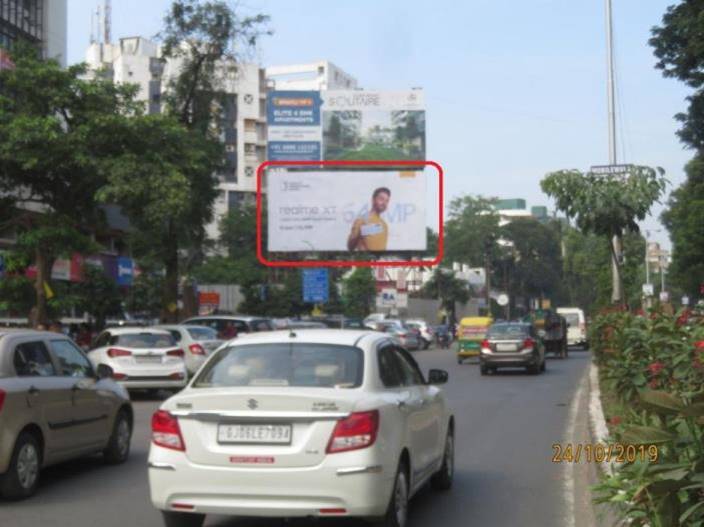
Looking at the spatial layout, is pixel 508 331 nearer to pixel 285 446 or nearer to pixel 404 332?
pixel 404 332

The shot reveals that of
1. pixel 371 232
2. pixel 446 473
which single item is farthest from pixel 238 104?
pixel 446 473

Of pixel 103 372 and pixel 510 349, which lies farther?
pixel 510 349

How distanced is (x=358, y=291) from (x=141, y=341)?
46.7 metres

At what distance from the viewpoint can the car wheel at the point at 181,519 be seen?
749 cm

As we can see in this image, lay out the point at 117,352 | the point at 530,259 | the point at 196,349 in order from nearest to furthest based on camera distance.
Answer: the point at 117,352 → the point at 196,349 → the point at 530,259

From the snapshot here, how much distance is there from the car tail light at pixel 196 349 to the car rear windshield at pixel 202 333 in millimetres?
561

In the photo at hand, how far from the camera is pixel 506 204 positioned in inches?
7116

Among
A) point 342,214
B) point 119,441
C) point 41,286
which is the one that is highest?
point 342,214

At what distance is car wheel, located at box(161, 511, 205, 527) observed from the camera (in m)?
7.49

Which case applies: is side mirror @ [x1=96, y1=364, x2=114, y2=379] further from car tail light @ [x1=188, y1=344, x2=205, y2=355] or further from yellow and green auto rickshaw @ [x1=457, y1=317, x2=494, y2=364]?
yellow and green auto rickshaw @ [x1=457, y1=317, x2=494, y2=364]

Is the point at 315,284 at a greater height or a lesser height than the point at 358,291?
greater

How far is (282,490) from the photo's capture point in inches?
274

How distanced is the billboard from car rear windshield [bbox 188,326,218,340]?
14.9 m

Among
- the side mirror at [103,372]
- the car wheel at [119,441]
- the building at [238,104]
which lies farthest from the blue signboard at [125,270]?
the building at [238,104]
